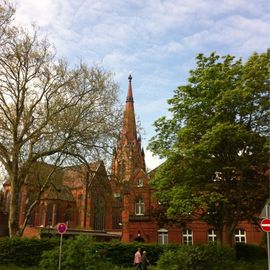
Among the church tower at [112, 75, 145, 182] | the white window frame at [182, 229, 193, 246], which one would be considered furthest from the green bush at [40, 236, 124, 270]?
the white window frame at [182, 229, 193, 246]

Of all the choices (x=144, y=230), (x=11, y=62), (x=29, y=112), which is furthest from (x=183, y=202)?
A: (x=144, y=230)

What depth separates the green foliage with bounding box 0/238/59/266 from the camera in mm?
23219

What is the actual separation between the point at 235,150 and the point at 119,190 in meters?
7.85

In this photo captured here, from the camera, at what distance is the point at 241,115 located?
71.5ft

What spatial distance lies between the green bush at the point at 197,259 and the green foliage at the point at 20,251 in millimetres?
10757

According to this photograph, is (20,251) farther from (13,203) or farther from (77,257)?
(77,257)

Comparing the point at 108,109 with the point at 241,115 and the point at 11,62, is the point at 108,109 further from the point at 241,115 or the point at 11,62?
the point at 241,115

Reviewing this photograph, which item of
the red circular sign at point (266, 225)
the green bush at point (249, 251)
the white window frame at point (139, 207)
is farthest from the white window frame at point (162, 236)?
the red circular sign at point (266, 225)

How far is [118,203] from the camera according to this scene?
38.3m

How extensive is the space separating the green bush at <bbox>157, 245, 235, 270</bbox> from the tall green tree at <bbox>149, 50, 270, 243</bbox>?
5191mm

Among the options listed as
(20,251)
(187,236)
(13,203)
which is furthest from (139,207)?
(13,203)

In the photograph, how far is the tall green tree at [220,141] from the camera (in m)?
20.9

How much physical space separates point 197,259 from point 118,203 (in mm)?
22447

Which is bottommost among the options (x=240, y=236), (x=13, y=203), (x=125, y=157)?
(x=240, y=236)
